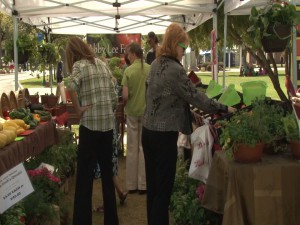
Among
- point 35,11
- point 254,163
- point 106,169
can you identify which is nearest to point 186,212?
point 106,169

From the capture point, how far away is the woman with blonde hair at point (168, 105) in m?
3.30

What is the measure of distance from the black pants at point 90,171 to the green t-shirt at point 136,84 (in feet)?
4.52

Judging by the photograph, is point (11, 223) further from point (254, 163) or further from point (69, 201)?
point (69, 201)

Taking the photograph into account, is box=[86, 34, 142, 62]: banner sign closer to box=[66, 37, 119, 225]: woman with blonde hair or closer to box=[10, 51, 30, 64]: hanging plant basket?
box=[10, 51, 30, 64]: hanging plant basket

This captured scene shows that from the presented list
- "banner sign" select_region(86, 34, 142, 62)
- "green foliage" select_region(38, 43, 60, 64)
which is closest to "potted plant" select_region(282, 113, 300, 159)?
"green foliage" select_region(38, 43, 60, 64)

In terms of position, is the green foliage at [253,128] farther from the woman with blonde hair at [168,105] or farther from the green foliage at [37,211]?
the green foliage at [37,211]

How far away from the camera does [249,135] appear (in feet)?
9.74

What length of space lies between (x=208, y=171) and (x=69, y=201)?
6.97 ft

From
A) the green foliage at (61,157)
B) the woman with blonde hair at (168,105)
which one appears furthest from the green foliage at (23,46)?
the woman with blonde hair at (168,105)

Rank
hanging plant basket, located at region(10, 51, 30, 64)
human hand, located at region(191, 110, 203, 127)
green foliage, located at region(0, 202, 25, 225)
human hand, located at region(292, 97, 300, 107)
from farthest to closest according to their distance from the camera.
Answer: hanging plant basket, located at region(10, 51, 30, 64)
human hand, located at region(191, 110, 203, 127)
human hand, located at region(292, 97, 300, 107)
green foliage, located at region(0, 202, 25, 225)

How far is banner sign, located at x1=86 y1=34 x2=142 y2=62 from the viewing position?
39.1 ft

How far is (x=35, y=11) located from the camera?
23.0ft

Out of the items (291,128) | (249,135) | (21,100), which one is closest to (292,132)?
(291,128)

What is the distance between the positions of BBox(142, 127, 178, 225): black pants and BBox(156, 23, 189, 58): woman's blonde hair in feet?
1.90
